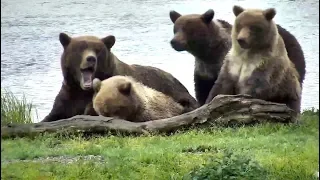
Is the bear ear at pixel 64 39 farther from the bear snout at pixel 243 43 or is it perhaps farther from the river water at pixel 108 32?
the bear snout at pixel 243 43

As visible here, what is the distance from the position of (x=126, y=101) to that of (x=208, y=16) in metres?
1.05

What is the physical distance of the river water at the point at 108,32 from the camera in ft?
15.5

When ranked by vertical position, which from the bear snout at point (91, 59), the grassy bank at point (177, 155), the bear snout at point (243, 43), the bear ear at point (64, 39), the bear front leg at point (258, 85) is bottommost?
the grassy bank at point (177, 155)

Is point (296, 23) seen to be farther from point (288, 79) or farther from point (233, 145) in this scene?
point (233, 145)

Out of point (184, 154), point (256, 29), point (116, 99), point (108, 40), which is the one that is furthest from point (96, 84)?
point (184, 154)

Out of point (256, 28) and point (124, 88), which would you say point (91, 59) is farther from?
point (256, 28)

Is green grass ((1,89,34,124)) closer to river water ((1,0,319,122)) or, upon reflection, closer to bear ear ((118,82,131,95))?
river water ((1,0,319,122))

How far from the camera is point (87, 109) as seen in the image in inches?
191

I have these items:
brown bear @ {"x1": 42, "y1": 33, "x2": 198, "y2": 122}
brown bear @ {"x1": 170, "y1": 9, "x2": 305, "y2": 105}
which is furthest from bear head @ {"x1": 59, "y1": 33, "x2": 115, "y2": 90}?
brown bear @ {"x1": 170, "y1": 9, "x2": 305, "y2": 105}

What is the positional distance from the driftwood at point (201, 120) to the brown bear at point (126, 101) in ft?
0.84

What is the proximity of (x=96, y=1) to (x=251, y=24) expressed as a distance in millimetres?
1058

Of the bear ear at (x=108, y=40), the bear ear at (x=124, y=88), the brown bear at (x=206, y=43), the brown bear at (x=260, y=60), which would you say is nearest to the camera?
the bear ear at (x=124, y=88)

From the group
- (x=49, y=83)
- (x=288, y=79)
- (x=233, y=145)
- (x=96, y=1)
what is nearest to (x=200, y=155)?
(x=233, y=145)

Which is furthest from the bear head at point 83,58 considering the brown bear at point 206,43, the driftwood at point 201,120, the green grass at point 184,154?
the green grass at point 184,154
